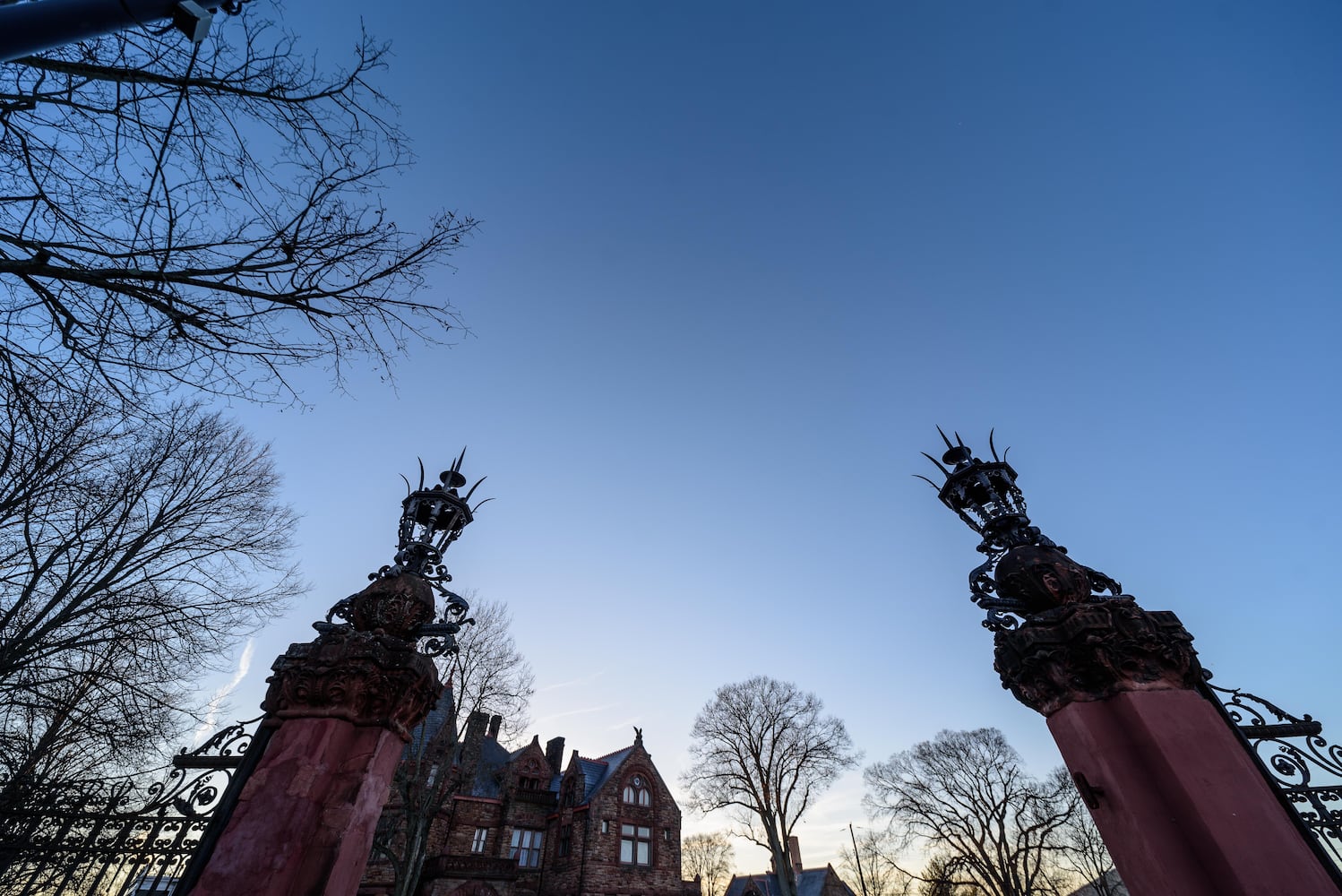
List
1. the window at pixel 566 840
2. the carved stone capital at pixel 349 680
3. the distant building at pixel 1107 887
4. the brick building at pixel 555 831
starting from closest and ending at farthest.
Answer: the carved stone capital at pixel 349 680, the brick building at pixel 555 831, the distant building at pixel 1107 887, the window at pixel 566 840

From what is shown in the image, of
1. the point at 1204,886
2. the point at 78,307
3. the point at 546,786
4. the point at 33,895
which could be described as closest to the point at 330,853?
the point at 33,895

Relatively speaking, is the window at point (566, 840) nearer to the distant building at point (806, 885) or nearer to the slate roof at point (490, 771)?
the slate roof at point (490, 771)

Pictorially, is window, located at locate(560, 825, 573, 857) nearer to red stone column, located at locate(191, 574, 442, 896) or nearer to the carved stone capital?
red stone column, located at locate(191, 574, 442, 896)

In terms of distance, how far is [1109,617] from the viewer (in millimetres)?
4242

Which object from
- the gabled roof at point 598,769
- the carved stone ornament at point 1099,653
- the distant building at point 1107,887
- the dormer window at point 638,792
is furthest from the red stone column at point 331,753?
the dormer window at point 638,792

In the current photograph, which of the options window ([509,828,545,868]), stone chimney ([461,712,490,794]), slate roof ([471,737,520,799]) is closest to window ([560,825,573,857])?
window ([509,828,545,868])

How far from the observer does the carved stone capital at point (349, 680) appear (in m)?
4.26

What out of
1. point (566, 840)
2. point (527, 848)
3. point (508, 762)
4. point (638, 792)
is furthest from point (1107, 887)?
point (508, 762)

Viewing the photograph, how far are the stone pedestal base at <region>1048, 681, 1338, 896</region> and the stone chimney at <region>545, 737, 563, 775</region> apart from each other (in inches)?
1338

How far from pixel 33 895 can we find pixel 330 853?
229 centimetres

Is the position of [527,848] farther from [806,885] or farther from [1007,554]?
[1007,554]

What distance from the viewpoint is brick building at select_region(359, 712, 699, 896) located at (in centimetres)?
2425

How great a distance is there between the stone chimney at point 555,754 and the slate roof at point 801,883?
17.3 m

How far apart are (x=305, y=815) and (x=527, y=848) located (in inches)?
1188
